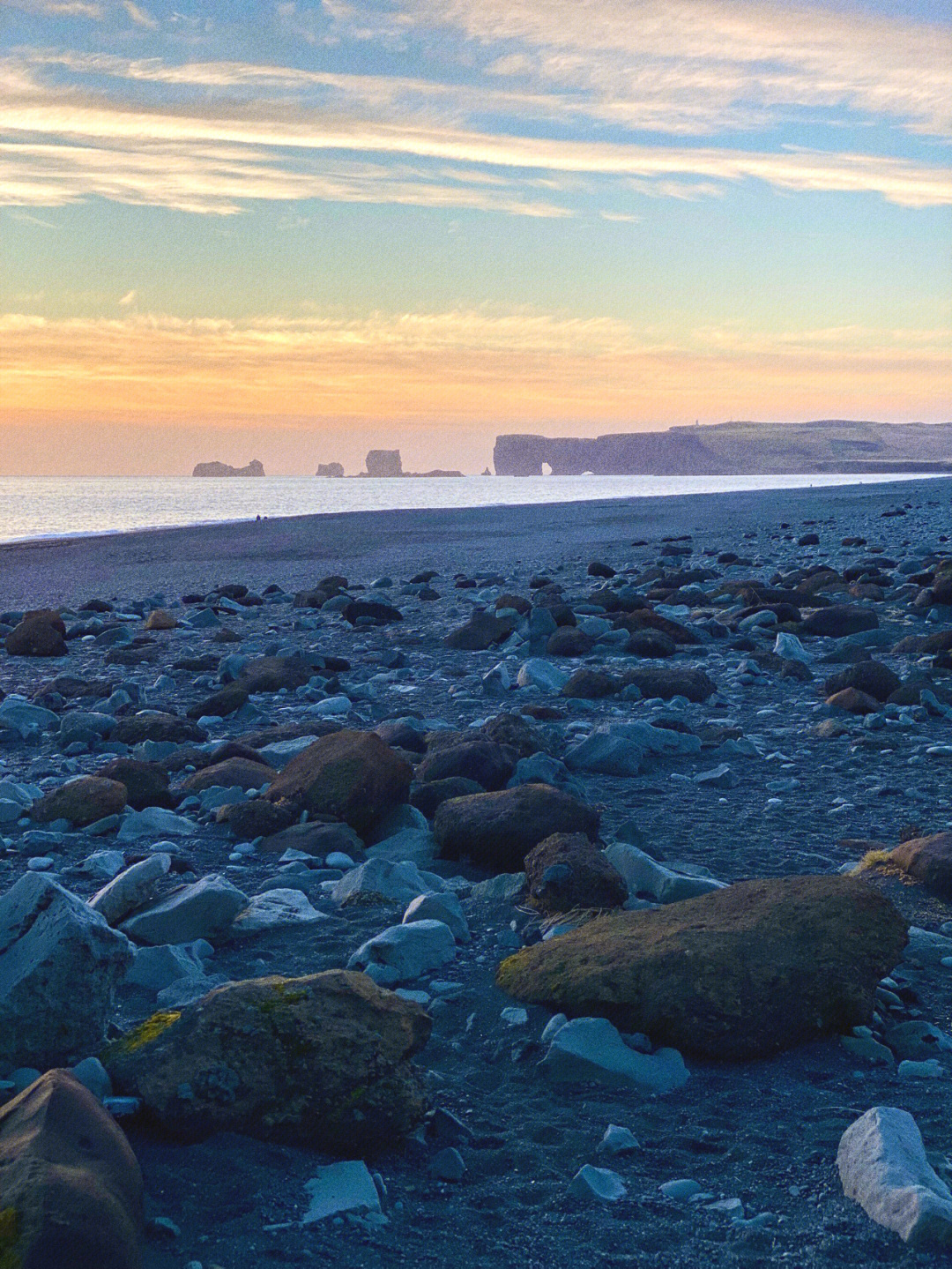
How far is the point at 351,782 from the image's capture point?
3.88 meters

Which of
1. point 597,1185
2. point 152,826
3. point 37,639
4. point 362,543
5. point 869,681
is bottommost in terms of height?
point 597,1185

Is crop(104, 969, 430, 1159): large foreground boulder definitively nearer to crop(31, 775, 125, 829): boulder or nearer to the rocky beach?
the rocky beach

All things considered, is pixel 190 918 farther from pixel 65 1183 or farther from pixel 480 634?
pixel 480 634

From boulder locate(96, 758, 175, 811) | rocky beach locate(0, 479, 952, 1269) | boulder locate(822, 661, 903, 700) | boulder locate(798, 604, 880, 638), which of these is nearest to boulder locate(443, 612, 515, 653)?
rocky beach locate(0, 479, 952, 1269)

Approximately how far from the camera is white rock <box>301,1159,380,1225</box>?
1.84 m

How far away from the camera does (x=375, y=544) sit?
1966cm

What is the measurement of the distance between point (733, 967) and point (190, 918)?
4.55ft

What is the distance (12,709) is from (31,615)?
3055 millimetres

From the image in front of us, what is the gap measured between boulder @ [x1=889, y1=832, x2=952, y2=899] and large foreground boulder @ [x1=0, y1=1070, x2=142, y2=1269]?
7.74 ft

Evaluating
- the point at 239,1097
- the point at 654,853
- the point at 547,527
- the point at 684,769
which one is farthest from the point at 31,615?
the point at 547,527

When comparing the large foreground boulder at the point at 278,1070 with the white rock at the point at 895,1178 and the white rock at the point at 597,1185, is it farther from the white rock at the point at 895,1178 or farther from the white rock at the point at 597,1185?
the white rock at the point at 895,1178

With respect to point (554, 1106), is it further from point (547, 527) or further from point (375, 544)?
point (547, 527)

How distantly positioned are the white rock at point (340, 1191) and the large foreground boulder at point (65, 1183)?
294 mm

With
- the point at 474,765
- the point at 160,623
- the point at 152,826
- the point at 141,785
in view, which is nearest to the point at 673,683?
the point at 474,765
